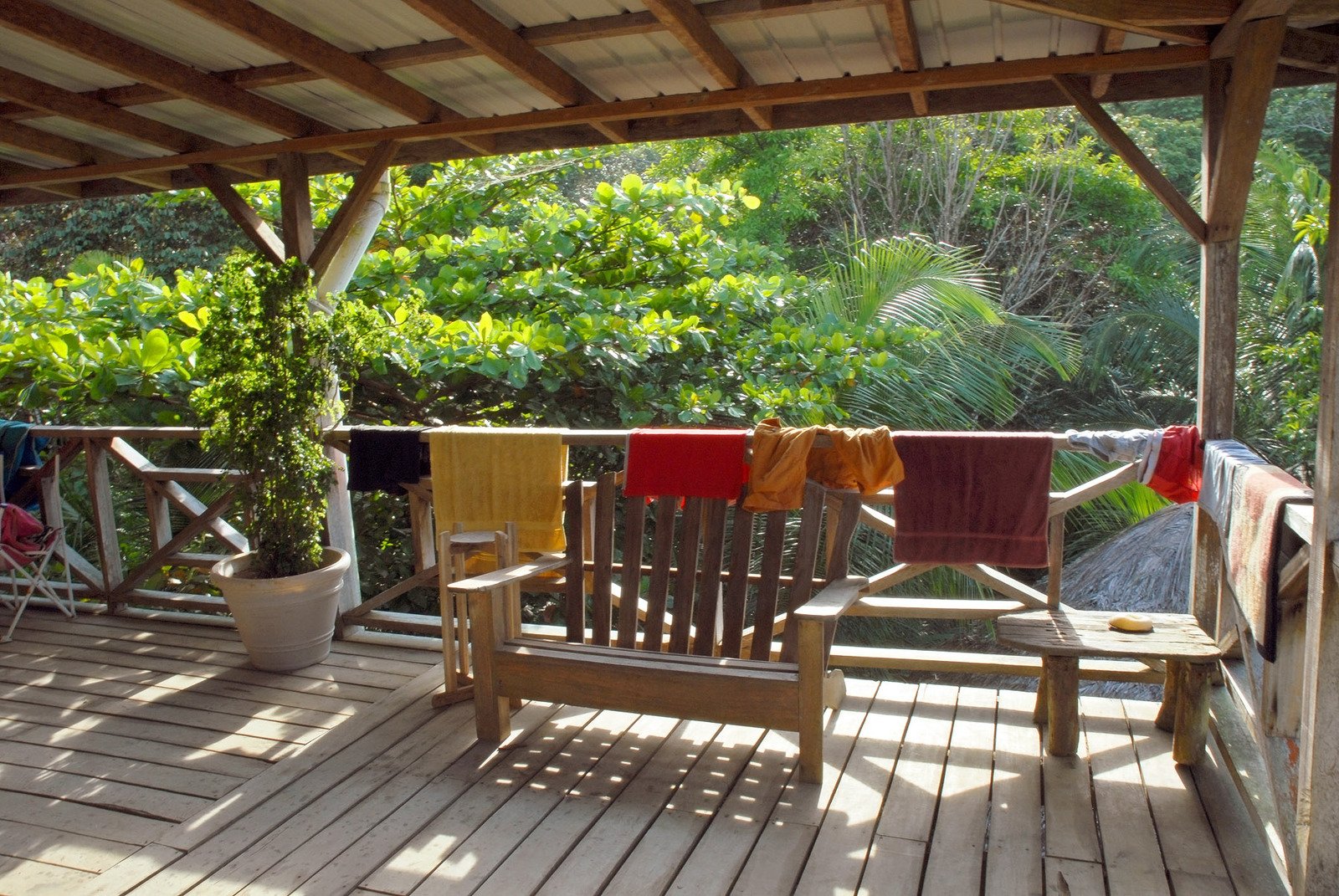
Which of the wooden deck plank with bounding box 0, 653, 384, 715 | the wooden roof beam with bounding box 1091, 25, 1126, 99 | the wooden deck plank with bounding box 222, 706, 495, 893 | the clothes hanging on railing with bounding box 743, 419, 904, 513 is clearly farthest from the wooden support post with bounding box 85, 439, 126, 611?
the wooden roof beam with bounding box 1091, 25, 1126, 99

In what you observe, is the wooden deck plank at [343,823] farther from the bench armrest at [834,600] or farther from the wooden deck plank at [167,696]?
the bench armrest at [834,600]

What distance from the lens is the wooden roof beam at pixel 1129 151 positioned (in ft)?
11.1

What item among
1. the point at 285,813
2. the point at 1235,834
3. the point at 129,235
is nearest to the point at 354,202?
the point at 285,813

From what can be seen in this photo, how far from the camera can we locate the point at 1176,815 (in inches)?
112

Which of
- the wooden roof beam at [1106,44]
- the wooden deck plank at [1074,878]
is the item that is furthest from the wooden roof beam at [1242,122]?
the wooden deck plank at [1074,878]

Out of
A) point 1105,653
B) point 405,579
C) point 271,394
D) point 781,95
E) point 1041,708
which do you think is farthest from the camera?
point 405,579

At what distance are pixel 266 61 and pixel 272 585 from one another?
1.98 metres

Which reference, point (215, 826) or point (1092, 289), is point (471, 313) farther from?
point (1092, 289)

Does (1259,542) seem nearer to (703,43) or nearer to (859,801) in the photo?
(859,801)

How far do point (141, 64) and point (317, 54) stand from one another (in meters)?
0.62

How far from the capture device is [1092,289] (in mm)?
12352

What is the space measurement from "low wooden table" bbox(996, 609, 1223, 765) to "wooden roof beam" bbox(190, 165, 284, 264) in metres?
3.45

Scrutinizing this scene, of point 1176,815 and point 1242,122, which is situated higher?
point 1242,122

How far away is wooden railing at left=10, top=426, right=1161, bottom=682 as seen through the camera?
3.59 m
